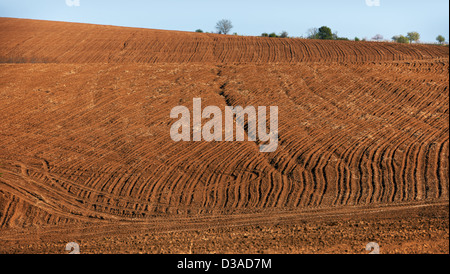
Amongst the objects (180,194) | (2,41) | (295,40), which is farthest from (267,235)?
(2,41)

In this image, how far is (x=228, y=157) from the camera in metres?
16.7

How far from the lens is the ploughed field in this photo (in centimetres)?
1226

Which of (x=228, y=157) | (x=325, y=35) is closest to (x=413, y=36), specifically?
(x=325, y=35)

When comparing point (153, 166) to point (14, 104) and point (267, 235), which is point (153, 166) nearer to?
point (267, 235)

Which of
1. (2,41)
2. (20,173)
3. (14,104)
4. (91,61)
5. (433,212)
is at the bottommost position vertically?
(433,212)

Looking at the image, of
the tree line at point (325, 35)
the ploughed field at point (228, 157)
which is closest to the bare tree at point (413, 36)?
the tree line at point (325, 35)

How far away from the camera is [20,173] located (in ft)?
52.9

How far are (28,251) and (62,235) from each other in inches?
40.3

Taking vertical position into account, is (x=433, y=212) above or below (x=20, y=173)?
below

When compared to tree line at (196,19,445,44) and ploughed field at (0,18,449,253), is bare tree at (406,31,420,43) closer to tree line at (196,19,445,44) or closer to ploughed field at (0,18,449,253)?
tree line at (196,19,445,44)

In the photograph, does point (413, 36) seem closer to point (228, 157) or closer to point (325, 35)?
point (325, 35)

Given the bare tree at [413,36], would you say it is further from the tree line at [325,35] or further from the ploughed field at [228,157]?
the ploughed field at [228,157]

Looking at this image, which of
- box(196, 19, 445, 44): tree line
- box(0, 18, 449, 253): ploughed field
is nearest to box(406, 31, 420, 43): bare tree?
box(196, 19, 445, 44): tree line

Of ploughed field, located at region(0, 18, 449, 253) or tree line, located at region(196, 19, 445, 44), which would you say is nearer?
ploughed field, located at region(0, 18, 449, 253)
